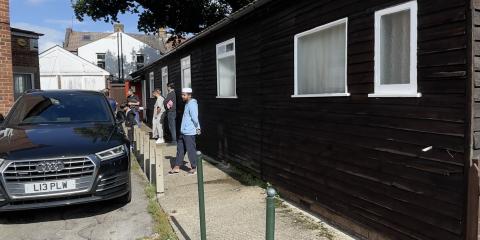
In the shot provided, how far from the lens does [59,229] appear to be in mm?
5465

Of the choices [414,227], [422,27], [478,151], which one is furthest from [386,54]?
[414,227]

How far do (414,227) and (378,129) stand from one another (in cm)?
99

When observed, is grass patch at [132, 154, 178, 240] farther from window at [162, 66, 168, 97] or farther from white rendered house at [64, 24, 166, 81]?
white rendered house at [64, 24, 166, 81]

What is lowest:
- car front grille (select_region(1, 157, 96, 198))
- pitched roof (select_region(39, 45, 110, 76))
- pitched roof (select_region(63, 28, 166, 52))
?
car front grille (select_region(1, 157, 96, 198))

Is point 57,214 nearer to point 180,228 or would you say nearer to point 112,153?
point 112,153

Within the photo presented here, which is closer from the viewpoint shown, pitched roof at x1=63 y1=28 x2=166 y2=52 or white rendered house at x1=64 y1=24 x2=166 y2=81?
white rendered house at x1=64 y1=24 x2=166 y2=81

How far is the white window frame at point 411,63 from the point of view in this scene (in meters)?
3.82

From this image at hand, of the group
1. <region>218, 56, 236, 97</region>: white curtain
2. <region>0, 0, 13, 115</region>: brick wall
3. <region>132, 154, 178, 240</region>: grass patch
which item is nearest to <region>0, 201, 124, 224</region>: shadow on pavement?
<region>132, 154, 178, 240</region>: grass patch

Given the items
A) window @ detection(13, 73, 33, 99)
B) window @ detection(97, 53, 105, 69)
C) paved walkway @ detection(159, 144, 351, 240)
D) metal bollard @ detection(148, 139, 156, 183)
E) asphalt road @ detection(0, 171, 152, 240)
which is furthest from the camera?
window @ detection(97, 53, 105, 69)

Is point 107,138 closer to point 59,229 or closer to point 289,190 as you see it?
point 59,229

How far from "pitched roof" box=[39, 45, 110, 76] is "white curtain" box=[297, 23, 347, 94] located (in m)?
36.6

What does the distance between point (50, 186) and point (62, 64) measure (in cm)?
3703

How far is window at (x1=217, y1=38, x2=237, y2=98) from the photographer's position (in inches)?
364

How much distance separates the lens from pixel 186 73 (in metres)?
13.6
